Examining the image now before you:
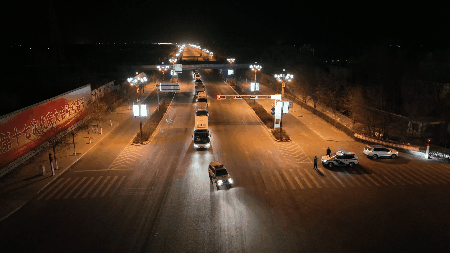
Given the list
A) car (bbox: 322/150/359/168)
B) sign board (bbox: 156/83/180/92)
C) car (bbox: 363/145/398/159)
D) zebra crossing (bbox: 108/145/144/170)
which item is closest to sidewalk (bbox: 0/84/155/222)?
zebra crossing (bbox: 108/145/144/170)

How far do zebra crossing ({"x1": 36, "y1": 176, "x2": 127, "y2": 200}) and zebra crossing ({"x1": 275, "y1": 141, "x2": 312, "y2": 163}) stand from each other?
16.9 meters

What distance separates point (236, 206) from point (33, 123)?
77.5 ft

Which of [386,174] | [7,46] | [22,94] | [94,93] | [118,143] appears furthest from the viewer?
[7,46]

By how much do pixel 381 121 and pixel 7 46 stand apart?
8599 cm

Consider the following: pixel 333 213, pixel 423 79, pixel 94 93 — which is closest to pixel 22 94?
pixel 94 93

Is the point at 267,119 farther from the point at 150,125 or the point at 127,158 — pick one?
the point at 127,158

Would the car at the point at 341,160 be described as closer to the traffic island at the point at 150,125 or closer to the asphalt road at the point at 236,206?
the asphalt road at the point at 236,206

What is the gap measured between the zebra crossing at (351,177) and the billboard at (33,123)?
73.0 ft

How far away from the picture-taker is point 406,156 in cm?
3166

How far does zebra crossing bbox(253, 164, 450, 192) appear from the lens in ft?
80.2

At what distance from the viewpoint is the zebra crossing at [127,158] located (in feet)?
93.7

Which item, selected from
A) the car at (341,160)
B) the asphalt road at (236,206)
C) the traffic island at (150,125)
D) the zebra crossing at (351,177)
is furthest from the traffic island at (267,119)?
the traffic island at (150,125)

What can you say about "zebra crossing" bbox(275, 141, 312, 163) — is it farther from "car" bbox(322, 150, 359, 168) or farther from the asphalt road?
"car" bbox(322, 150, 359, 168)

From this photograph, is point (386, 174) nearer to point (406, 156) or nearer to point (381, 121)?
point (406, 156)
